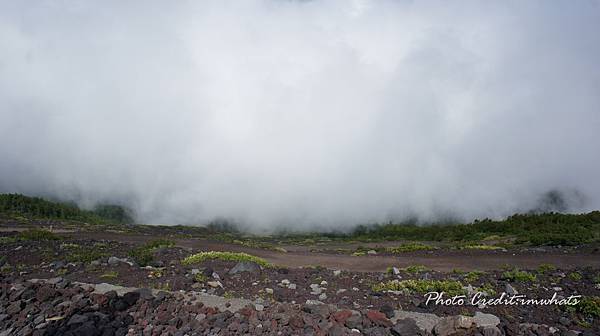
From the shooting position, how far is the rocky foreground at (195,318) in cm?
942

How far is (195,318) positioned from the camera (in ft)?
35.2

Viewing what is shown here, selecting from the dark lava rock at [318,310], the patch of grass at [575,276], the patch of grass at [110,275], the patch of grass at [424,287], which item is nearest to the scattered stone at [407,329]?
the dark lava rock at [318,310]

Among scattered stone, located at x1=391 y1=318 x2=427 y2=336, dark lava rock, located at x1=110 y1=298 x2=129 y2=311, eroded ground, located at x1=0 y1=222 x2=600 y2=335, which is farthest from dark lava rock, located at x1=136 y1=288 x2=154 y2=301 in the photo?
scattered stone, located at x1=391 y1=318 x2=427 y2=336

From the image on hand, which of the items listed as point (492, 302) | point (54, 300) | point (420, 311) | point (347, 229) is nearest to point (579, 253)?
point (492, 302)

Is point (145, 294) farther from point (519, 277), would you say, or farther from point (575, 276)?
point (575, 276)

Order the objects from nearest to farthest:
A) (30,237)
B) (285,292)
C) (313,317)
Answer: (313,317)
(285,292)
(30,237)

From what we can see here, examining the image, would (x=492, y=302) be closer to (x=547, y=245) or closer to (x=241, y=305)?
(x=241, y=305)

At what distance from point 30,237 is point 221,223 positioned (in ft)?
308

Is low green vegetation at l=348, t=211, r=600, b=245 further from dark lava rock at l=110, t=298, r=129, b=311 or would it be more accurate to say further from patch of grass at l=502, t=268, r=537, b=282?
dark lava rock at l=110, t=298, r=129, b=311

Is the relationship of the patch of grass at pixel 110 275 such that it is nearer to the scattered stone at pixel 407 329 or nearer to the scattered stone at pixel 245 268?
the scattered stone at pixel 245 268

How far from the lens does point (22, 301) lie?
12.3 metres

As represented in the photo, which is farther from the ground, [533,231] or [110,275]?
[533,231]

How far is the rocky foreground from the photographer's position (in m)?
9.42

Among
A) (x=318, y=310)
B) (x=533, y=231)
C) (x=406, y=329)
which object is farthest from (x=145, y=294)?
(x=533, y=231)
